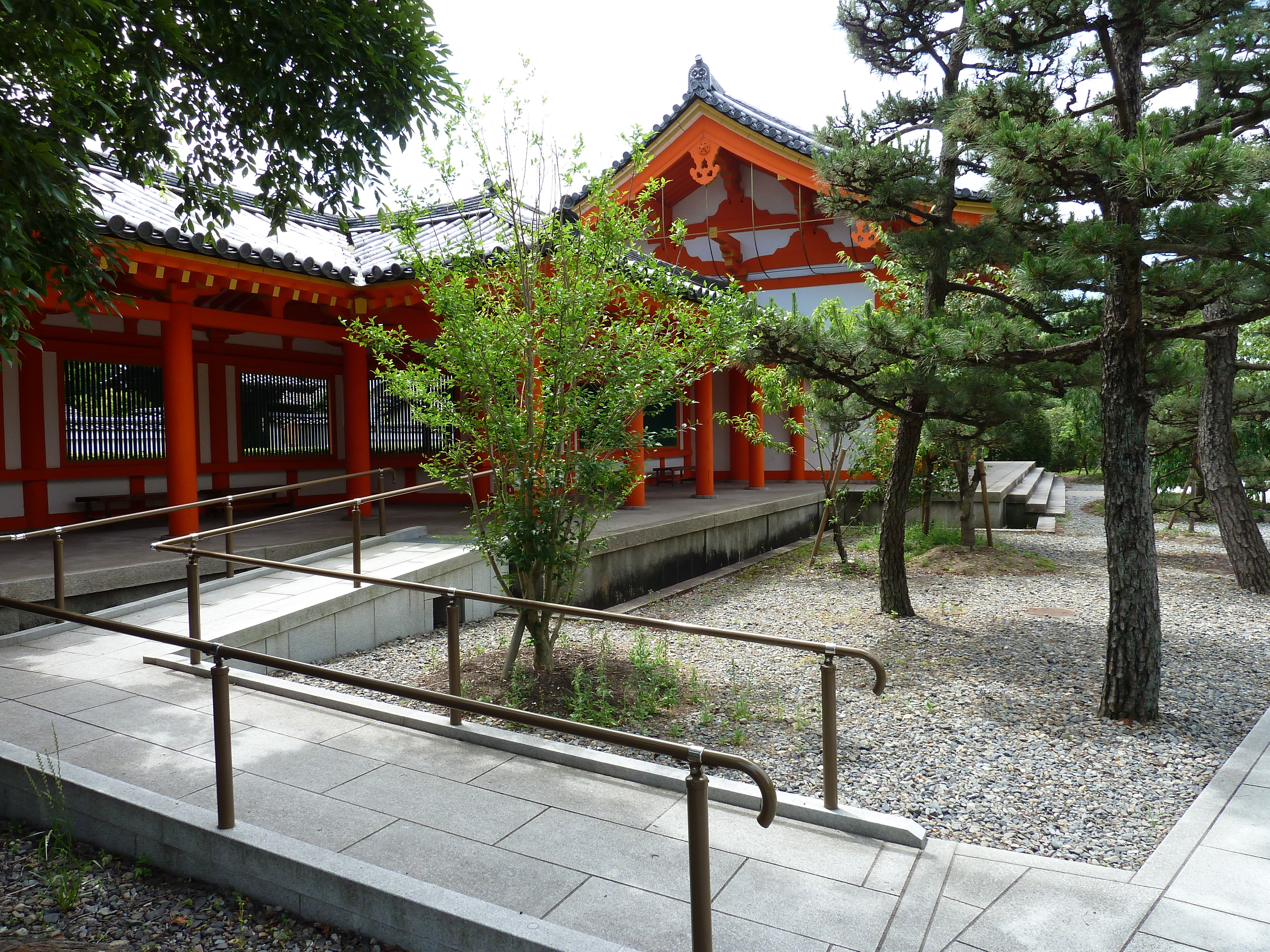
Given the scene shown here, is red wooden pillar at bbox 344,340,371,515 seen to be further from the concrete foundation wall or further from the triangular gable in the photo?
the triangular gable

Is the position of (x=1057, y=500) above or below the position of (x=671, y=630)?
below

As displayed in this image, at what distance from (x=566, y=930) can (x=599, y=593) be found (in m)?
5.76

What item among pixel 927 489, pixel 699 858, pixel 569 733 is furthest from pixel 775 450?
pixel 699 858

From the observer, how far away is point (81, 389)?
9.14m

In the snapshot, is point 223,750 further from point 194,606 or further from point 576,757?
point 194,606

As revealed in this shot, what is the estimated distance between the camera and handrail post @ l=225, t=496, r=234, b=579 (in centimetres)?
693

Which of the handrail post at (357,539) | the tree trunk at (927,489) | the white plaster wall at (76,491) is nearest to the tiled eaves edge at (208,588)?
the handrail post at (357,539)

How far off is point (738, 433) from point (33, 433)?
38.2 ft

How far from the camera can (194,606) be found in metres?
5.32

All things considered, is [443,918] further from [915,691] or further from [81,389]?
[81,389]

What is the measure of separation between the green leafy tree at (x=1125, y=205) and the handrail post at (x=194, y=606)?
16.9 feet

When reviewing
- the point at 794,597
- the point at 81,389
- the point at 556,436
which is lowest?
the point at 794,597

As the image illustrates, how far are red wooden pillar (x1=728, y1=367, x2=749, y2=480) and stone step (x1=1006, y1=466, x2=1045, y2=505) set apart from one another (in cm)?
475

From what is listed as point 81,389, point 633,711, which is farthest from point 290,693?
point 81,389
